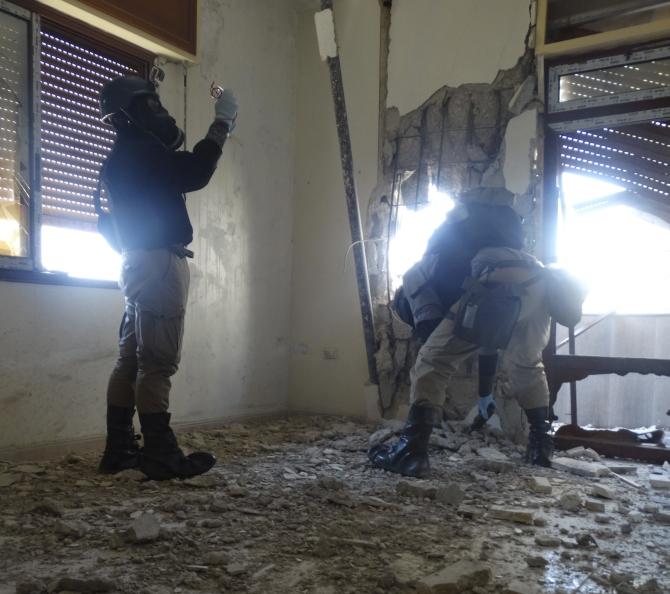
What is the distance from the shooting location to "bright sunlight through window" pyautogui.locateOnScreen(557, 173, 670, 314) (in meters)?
3.63

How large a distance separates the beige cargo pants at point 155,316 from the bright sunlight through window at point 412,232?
186 cm

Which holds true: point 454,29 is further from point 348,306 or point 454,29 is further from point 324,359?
point 324,359

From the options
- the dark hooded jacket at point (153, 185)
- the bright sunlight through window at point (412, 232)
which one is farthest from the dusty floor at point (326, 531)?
the bright sunlight through window at point (412, 232)

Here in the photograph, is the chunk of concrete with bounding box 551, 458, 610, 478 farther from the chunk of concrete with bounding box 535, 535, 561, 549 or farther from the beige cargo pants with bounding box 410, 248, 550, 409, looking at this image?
the chunk of concrete with bounding box 535, 535, 561, 549

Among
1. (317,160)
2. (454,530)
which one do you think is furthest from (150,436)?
(317,160)

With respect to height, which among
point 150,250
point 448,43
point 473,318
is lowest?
point 473,318

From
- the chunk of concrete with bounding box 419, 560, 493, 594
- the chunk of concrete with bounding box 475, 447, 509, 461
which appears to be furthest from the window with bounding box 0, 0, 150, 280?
the chunk of concrete with bounding box 419, 560, 493, 594

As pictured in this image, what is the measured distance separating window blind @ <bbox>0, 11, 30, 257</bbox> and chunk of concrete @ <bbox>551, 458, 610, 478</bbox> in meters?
2.79

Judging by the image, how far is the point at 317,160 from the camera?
4.39 meters

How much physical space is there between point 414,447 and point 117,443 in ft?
4.29

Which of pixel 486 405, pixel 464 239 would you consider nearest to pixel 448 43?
pixel 464 239

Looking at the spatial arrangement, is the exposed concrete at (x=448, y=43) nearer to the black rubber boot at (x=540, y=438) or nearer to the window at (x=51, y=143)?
the window at (x=51, y=143)

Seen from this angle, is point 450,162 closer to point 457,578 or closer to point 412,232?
point 412,232

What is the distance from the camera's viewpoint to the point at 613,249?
18.7ft
